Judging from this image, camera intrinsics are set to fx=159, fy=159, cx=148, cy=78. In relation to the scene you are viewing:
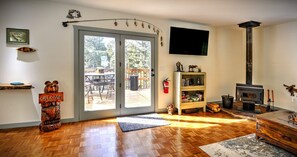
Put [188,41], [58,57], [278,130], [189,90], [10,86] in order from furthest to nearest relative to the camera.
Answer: [188,41]
[189,90]
[58,57]
[10,86]
[278,130]

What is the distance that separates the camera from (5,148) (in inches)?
85.6

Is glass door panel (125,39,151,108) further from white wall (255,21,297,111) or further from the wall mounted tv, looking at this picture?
white wall (255,21,297,111)

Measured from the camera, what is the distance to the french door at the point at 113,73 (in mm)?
3355

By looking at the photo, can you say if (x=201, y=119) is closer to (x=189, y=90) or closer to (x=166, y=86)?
(x=189, y=90)

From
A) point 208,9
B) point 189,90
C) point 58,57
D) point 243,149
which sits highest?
point 208,9

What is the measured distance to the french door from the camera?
3355mm

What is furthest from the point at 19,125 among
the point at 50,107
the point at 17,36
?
the point at 17,36

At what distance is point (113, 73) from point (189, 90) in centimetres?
188

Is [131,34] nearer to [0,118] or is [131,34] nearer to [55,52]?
[55,52]

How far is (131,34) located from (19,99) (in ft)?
8.30

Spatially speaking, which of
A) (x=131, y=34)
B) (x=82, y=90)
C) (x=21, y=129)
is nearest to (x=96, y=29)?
(x=131, y=34)

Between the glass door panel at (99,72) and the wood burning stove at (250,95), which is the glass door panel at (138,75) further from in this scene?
the wood burning stove at (250,95)

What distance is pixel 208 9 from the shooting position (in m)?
3.28

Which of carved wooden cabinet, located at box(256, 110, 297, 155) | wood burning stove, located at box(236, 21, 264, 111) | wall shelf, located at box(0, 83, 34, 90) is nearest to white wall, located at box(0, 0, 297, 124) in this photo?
wall shelf, located at box(0, 83, 34, 90)
